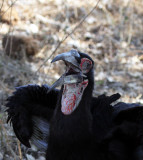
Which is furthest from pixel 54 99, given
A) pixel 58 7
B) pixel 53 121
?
pixel 58 7

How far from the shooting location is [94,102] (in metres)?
3.25

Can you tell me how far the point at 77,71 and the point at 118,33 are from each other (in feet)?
18.6

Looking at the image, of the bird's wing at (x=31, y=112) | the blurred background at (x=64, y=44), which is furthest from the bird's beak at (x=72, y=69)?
the blurred background at (x=64, y=44)

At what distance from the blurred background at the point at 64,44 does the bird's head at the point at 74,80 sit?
143 centimetres

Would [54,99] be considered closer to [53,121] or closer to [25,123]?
[25,123]

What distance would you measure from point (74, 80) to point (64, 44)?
4584 millimetres

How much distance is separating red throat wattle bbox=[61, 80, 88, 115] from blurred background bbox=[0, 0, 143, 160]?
55.4 inches

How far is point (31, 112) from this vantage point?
3.32 metres

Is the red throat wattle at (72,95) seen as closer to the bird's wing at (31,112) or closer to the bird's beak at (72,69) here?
the bird's beak at (72,69)

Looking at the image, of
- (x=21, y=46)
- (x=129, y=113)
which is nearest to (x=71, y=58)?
(x=129, y=113)

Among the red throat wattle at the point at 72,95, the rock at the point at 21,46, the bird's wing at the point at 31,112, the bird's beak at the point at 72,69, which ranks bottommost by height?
the bird's wing at the point at 31,112

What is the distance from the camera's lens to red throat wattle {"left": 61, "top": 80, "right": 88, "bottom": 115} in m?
2.65

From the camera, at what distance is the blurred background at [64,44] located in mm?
5473

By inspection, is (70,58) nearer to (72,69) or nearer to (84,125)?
(72,69)
